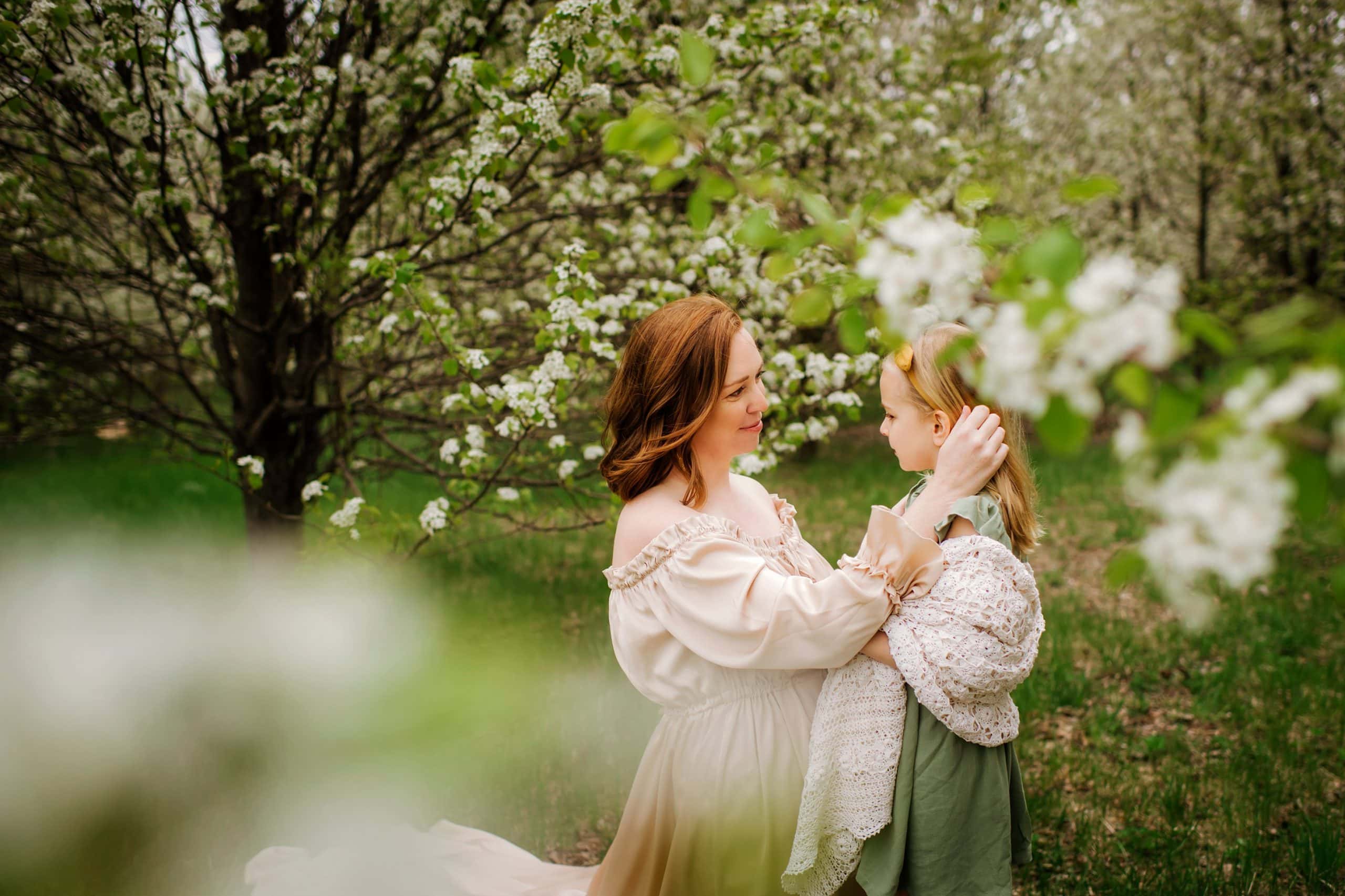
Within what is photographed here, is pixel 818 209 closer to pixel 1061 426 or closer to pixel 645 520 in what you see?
pixel 1061 426

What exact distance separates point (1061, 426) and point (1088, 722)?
415cm

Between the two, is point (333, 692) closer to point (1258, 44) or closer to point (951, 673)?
point (951, 673)

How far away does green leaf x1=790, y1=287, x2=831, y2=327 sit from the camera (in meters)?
1.01

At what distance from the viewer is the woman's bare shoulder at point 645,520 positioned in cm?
219

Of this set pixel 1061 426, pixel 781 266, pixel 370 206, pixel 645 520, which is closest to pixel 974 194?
pixel 781 266

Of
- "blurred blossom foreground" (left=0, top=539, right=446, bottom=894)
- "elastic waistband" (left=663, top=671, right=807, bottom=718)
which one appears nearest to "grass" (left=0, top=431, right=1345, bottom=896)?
"blurred blossom foreground" (left=0, top=539, right=446, bottom=894)

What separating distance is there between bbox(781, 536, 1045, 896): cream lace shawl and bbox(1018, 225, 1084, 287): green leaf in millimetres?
1207

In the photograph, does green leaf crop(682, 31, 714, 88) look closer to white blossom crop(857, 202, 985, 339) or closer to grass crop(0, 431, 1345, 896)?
white blossom crop(857, 202, 985, 339)

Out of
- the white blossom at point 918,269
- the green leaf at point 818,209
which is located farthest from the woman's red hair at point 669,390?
the white blossom at point 918,269

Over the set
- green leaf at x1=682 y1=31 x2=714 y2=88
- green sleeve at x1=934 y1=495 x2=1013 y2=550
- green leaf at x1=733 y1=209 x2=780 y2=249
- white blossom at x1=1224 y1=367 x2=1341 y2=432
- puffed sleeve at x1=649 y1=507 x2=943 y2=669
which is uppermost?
green leaf at x1=682 y1=31 x2=714 y2=88

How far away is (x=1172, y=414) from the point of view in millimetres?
739

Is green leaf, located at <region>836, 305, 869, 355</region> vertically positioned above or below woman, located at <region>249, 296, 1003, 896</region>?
above

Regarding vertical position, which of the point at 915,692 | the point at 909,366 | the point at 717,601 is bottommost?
the point at 915,692

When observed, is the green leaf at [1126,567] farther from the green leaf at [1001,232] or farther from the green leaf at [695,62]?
the green leaf at [695,62]
